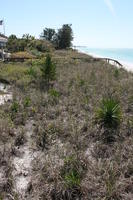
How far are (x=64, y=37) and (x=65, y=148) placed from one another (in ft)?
185

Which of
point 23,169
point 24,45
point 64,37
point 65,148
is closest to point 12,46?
point 24,45

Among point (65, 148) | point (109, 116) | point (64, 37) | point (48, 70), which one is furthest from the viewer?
point (64, 37)

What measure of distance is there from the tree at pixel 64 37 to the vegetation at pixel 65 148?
49522 mm

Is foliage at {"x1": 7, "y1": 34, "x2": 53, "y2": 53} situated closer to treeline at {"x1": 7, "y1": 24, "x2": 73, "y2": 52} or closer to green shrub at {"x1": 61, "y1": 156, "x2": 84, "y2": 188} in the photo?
treeline at {"x1": 7, "y1": 24, "x2": 73, "y2": 52}

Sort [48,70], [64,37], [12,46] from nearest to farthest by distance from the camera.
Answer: [48,70] < [12,46] < [64,37]

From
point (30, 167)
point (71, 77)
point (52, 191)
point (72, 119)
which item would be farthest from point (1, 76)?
point (52, 191)

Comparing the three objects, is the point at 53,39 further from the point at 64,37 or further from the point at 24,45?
the point at 24,45

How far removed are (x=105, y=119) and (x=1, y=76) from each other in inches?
402

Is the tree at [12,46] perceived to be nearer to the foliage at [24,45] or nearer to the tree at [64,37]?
the foliage at [24,45]

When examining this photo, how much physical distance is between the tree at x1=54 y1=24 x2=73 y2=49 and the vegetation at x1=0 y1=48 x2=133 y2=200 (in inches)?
1950

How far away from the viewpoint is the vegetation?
15.2 ft

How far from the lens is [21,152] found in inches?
246

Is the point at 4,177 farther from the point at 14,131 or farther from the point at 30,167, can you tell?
the point at 14,131

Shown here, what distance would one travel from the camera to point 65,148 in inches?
243
